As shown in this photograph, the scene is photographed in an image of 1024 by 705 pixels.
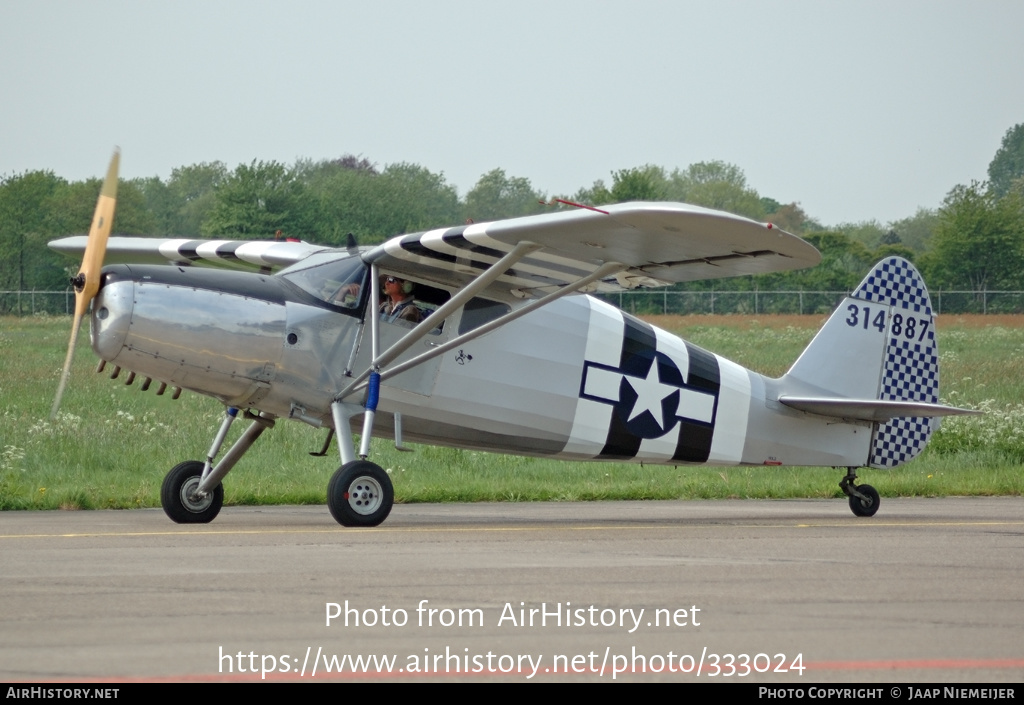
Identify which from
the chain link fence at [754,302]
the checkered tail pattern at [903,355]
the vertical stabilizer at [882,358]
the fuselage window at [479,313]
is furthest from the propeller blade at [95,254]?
the chain link fence at [754,302]

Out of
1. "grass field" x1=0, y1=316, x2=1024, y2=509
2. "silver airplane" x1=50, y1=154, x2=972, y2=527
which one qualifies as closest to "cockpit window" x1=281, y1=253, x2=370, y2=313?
"silver airplane" x1=50, y1=154, x2=972, y2=527

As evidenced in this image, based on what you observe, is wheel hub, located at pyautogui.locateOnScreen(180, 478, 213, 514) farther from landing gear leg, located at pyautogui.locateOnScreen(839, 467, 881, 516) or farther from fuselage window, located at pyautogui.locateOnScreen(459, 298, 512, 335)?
landing gear leg, located at pyautogui.locateOnScreen(839, 467, 881, 516)

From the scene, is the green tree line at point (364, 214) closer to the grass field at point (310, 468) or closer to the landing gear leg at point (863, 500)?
the grass field at point (310, 468)

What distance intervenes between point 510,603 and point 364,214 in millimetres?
49243

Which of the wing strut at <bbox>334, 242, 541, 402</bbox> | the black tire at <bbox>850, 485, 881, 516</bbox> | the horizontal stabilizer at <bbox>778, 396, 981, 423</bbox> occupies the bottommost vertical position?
the black tire at <bbox>850, 485, 881, 516</bbox>

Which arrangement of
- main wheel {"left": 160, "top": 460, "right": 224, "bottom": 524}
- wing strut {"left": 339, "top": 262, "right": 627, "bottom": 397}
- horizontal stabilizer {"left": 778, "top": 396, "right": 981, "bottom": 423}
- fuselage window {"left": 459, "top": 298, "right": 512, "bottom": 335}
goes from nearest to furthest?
wing strut {"left": 339, "top": 262, "right": 627, "bottom": 397} → main wheel {"left": 160, "top": 460, "right": 224, "bottom": 524} → fuselage window {"left": 459, "top": 298, "right": 512, "bottom": 335} → horizontal stabilizer {"left": 778, "top": 396, "right": 981, "bottom": 423}

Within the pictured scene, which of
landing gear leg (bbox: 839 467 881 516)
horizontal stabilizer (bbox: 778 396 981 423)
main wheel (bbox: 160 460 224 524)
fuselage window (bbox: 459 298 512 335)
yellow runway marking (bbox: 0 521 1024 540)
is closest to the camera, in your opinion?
yellow runway marking (bbox: 0 521 1024 540)

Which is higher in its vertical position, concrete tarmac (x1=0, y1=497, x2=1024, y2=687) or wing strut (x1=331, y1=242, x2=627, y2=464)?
wing strut (x1=331, y1=242, x2=627, y2=464)

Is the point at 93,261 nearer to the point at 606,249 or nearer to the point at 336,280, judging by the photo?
the point at 336,280

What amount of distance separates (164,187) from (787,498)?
82.5m

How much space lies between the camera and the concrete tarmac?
4.97 m

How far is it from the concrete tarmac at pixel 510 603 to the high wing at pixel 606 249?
2.27 meters

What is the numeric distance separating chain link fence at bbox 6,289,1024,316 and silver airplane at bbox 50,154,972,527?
34527 millimetres
